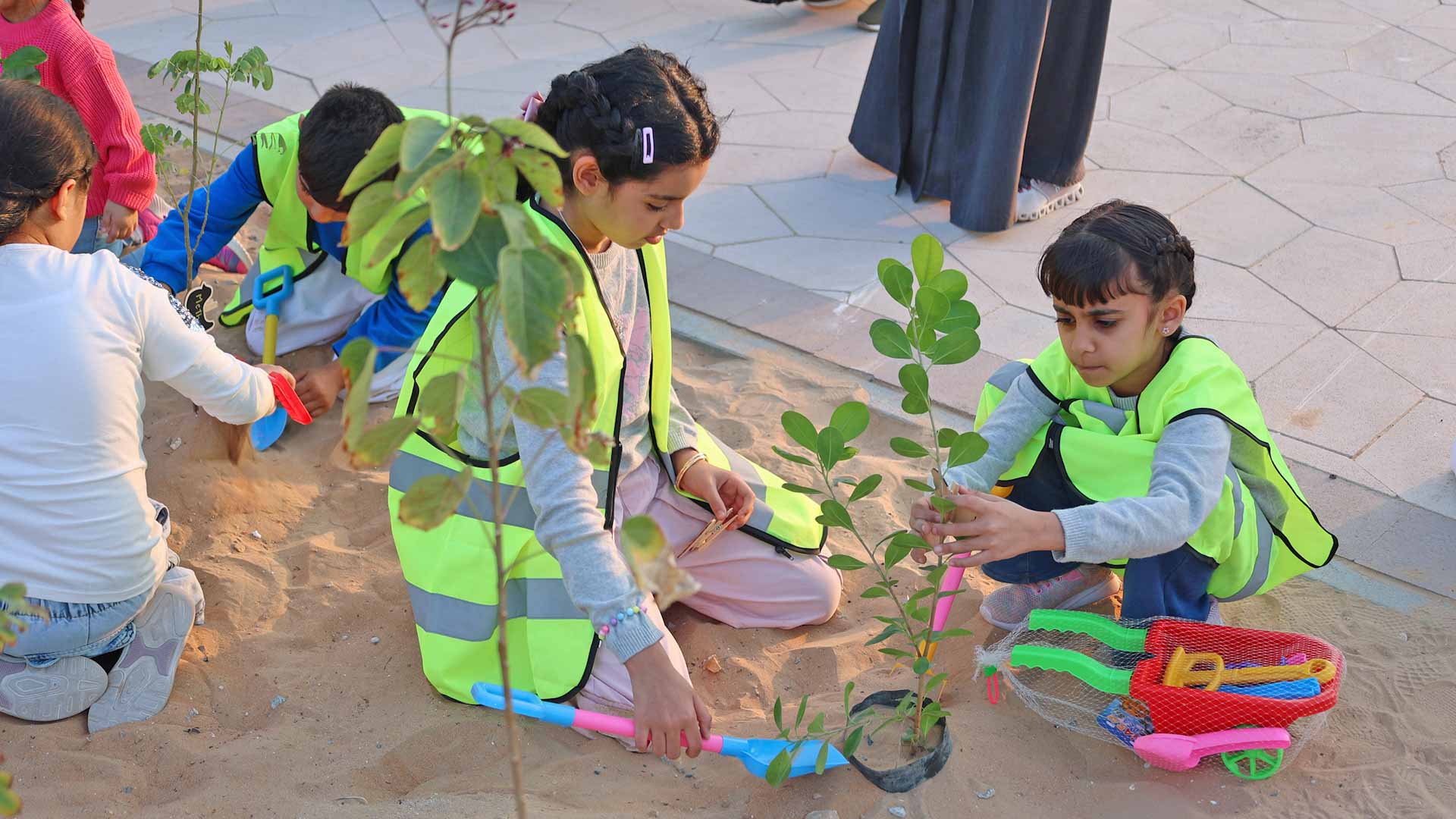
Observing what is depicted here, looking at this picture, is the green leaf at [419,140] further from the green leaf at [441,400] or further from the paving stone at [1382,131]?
the paving stone at [1382,131]

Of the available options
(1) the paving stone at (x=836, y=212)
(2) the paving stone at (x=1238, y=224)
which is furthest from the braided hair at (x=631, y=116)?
(2) the paving stone at (x=1238, y=224)

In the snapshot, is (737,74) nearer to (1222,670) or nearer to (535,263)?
(1222,670)

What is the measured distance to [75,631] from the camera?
2.18 metres

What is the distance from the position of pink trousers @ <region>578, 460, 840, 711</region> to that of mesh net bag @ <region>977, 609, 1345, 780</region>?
1.33 feet

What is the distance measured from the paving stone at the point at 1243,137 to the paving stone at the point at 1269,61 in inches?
19.8

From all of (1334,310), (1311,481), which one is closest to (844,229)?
(1334,310)

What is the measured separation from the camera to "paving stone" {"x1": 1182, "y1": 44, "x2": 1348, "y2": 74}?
539 centimetres

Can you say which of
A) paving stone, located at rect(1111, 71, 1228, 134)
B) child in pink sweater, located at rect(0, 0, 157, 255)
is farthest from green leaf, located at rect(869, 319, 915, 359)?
paving stone, located at rect(1111, 71, 1228, 134)

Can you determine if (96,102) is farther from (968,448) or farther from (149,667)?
(968,448)

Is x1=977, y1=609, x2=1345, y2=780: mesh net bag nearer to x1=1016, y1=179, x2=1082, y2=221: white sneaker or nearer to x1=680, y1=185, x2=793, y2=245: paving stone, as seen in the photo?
x1=680, y1=185, x2=793, y2=245: paving stone

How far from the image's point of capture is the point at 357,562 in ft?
8.78

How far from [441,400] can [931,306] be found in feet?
2.59

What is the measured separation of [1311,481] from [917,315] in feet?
5.12

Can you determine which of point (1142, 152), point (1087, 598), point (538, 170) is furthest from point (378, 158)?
point (1142, 152)
